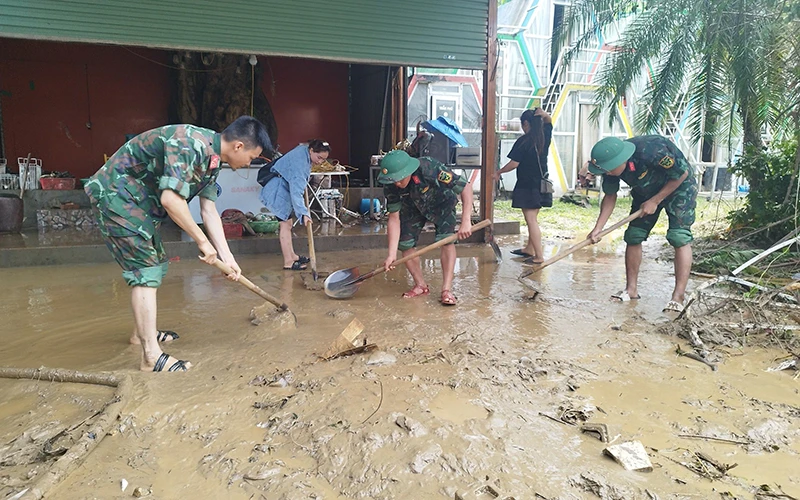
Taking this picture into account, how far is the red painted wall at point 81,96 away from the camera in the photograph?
9.70 metres

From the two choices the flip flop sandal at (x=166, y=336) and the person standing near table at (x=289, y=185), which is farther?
the person standing near table at (x=289, y=185)

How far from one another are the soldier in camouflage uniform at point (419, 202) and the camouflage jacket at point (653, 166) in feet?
4.68

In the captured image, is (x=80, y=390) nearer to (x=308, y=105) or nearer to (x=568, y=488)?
(x=568, y=488)

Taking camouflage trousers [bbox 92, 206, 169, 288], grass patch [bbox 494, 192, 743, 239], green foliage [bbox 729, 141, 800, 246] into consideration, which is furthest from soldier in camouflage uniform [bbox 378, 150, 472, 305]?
grass patch [bbox 494, 192, 743, 239]

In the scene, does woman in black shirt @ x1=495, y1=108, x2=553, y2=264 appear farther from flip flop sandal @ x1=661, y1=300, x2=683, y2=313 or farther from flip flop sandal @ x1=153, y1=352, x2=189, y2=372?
flip flop sandal @ x1=153, y1=352, x2=189, y2=372

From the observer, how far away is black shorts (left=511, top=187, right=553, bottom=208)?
259 inches

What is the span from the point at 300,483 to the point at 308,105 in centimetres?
1051

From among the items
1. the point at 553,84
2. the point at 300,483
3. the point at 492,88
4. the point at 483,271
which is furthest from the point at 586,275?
the point at 553,84

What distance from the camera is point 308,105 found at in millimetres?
11750

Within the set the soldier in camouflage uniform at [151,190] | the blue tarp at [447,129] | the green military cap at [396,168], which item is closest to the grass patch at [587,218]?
the blue tarp at [447,129]

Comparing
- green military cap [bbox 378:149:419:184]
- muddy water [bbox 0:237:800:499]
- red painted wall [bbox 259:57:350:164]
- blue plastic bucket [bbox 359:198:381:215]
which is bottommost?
muddy water [bbox 0:237:800:499]

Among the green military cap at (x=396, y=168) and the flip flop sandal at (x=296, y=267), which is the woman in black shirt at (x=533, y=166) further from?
the flip flop sandal at (x=296, y=267)

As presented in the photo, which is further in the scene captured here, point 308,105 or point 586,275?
point 308,105

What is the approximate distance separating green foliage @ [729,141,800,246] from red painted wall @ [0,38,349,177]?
337 inches
